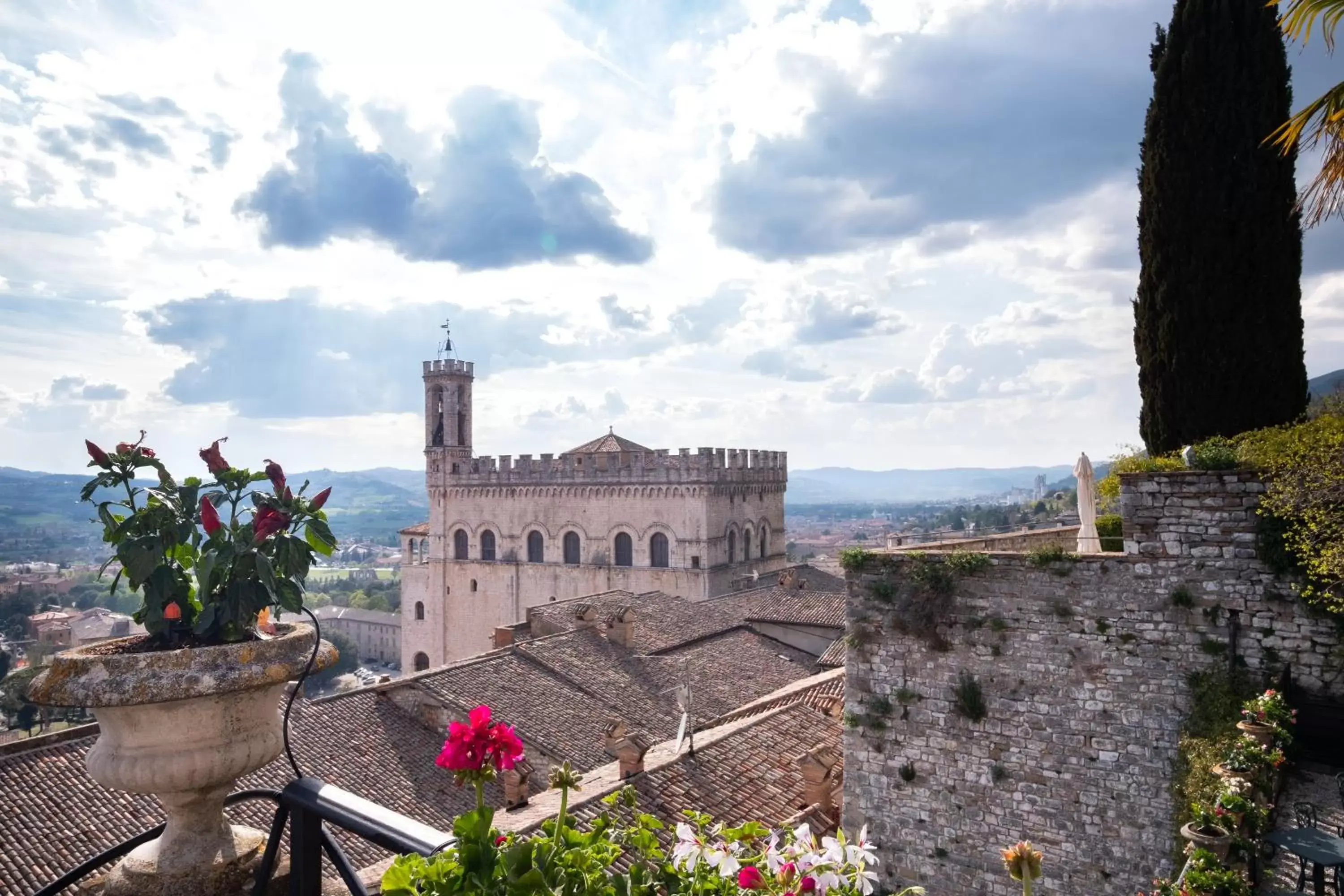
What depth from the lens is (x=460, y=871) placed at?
1.89m

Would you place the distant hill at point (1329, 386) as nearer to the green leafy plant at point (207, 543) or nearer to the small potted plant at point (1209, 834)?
the small potted plant at point (1209, 834)

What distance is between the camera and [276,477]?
10.1 ft

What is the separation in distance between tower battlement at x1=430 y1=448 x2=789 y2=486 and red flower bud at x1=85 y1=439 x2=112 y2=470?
1273 inches

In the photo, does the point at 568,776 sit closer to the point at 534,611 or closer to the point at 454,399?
the point at 534,611

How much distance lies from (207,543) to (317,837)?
1.06m

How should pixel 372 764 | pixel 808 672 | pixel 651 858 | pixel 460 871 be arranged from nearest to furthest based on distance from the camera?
pixel 460 871 < pixel 651 858 < pixel 372 764 < pixel 808 672

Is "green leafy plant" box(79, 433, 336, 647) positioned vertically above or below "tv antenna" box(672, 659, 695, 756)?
above

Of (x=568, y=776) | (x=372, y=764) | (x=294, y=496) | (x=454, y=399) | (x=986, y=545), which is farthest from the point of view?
(x=454, y=399)

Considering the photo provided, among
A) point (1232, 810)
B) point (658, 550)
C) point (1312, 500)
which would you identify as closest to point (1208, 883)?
point (1232, 810)

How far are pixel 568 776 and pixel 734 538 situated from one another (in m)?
35.3

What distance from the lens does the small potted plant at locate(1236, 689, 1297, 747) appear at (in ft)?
26.2

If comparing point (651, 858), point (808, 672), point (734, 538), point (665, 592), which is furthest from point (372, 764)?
point (734, 538)

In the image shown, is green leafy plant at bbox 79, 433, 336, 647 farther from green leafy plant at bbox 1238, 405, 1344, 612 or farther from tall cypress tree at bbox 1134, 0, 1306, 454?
tall cypress tree at bbox 1134, 0, 1306, 454

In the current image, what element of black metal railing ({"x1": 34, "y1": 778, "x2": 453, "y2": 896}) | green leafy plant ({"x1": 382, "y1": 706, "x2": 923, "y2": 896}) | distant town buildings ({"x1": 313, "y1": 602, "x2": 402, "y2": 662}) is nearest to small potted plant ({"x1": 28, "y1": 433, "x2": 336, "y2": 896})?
black metal railing ({"x1": 34, "y1": 778, "x2": 453, "y2": 896})
